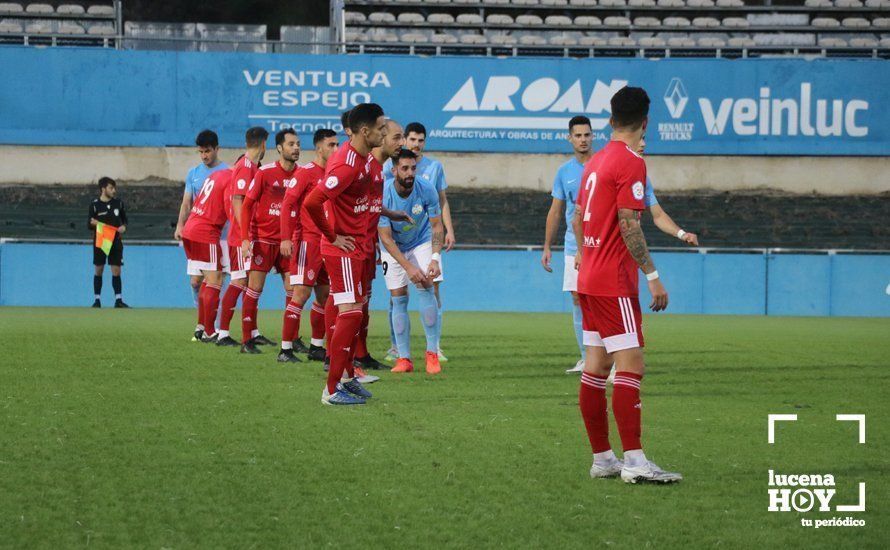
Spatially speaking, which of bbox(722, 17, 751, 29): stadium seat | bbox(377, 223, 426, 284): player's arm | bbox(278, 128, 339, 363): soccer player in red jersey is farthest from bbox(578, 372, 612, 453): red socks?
bbox(722, 17, 751, 29): stadium seat

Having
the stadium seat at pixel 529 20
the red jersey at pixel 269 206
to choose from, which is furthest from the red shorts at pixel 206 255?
the stadium seat at pixel 529 20

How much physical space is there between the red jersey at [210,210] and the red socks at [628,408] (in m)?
8.55

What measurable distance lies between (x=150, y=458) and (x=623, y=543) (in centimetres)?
266

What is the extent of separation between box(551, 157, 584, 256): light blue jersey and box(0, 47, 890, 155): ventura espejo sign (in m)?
19.3

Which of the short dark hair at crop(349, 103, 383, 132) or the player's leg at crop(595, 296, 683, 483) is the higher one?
the short dark hair at crop(349, 103, 383, 132)

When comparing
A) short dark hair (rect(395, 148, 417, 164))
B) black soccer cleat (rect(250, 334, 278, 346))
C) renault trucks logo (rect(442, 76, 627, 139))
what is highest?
renault trucks logo (rect(442, 76, 627, 139))

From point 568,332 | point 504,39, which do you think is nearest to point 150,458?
point 568,332

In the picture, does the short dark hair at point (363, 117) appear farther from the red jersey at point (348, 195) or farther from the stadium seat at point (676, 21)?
the stadium seat at point (676, 21)

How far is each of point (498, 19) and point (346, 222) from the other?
25.3m

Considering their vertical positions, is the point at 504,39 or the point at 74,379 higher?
the point at 504,39

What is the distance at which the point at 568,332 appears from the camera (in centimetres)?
1656

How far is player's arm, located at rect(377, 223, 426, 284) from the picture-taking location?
8.64 meters

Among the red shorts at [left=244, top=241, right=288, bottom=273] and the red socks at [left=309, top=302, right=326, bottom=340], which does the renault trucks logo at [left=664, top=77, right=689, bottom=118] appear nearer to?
the red shorts at [left=244, top=241, right=288, bottom=273]

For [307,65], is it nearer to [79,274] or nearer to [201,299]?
[79,274]
